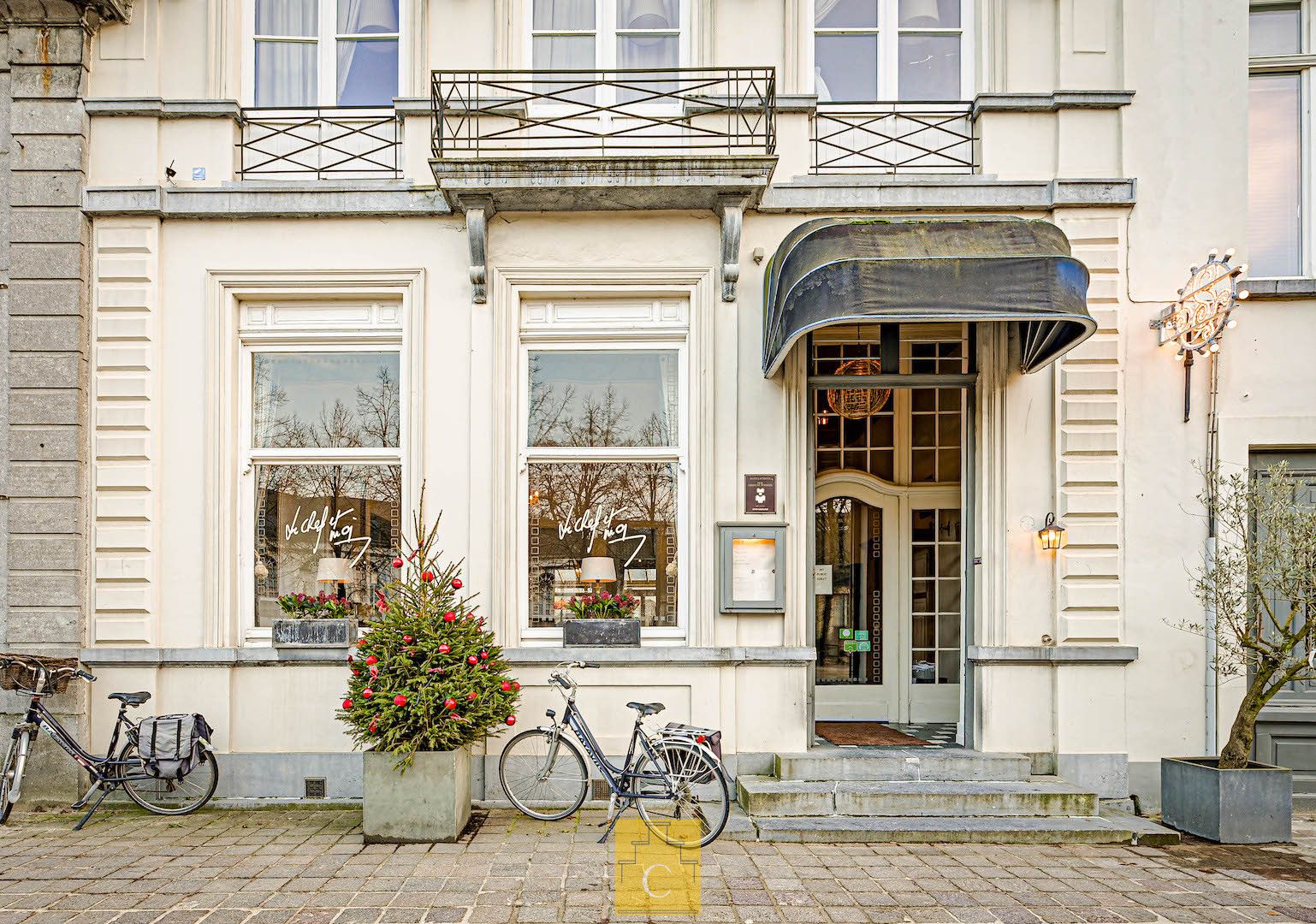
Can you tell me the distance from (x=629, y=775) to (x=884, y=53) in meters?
6.31

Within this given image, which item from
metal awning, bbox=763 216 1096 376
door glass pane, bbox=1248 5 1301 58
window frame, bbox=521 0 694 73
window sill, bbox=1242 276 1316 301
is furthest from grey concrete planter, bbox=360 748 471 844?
door glass pane, bbox=1248 5 1301 58

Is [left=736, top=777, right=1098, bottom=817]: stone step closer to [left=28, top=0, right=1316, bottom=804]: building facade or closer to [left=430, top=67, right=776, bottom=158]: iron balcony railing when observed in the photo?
[left=28, top=0, right=1316, bottom=804]: building facade

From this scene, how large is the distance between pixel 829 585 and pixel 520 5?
611cm

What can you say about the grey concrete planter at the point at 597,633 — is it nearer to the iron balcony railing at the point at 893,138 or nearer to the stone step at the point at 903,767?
the stone step at the point at 903,767

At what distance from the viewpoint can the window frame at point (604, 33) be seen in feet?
26.1

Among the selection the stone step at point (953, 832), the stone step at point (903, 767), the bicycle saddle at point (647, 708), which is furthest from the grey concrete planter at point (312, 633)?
the stone step at point (903, 767)

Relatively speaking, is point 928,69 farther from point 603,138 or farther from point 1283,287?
point 1283,287

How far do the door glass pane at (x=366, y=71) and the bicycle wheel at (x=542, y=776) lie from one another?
5545 millimetres

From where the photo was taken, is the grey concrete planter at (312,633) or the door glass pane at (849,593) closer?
the grey concrete planter at (312,633)

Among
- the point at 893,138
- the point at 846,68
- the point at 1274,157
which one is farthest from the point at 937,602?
the point at 846,68

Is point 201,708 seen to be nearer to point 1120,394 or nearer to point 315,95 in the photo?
point 315,95

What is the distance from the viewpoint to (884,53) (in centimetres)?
801

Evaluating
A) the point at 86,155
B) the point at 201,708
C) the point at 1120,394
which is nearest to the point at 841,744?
the point at 1120,394

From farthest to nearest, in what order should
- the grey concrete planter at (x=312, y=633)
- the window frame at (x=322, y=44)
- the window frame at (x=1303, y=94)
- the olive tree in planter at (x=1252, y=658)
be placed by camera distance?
the window frame at (x=322, y=44)
the window frame at (x=1303, y=94)
the grey concrete planter at (x=312, y=633)
the olive tree in planter at (x=1252, y=658)
